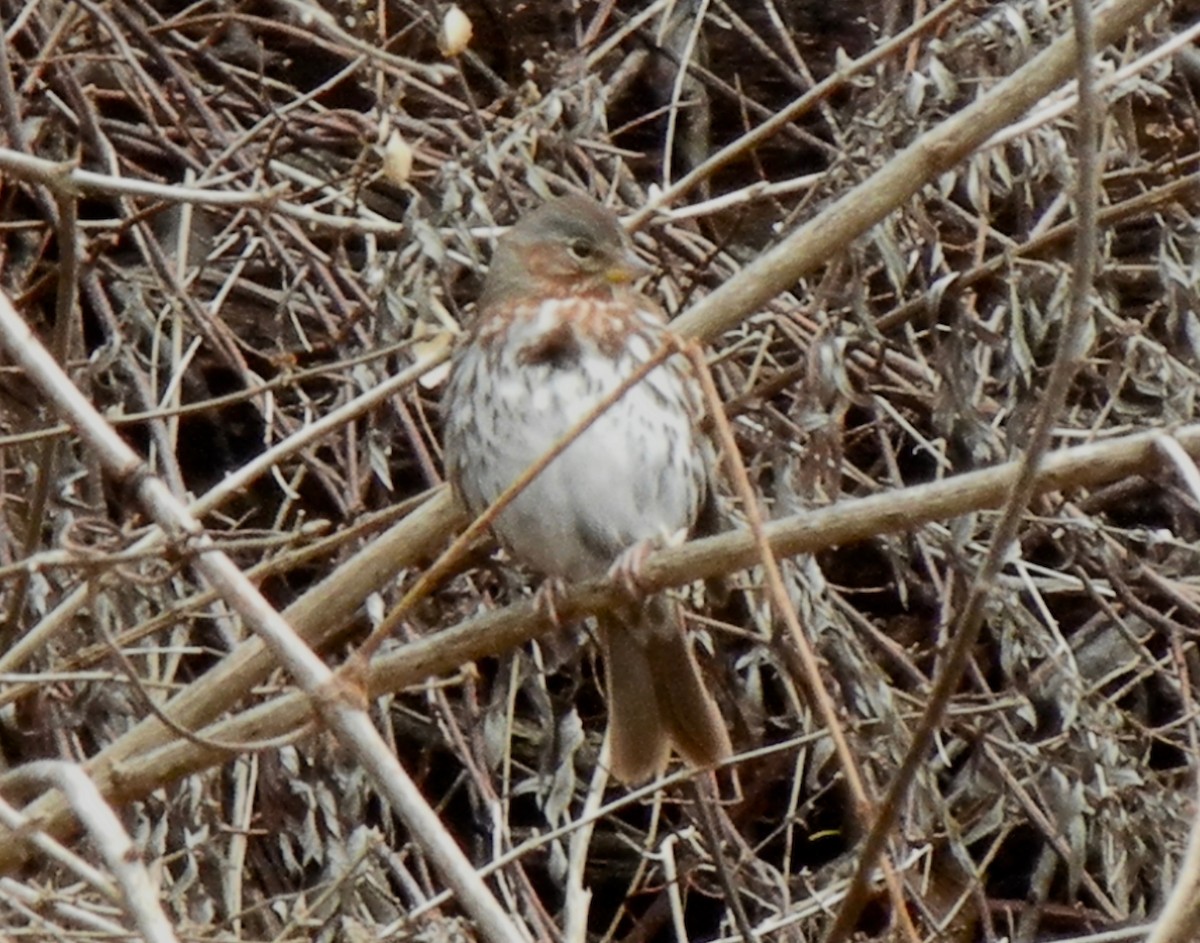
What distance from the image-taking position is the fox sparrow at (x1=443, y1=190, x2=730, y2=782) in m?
3.00

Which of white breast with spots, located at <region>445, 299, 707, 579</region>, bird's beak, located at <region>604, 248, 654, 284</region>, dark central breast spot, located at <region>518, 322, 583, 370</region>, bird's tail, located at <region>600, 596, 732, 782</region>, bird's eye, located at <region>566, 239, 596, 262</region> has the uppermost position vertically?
bird's eye, located at <region>566, 239, 596, 262</region>

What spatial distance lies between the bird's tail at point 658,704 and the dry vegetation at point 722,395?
71 mm

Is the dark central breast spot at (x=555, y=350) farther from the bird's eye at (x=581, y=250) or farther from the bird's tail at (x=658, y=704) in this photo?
the bird's tail at (x=658, y=704)

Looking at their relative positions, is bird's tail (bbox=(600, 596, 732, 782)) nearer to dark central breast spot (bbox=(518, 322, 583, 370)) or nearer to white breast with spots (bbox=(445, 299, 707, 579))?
white breast with spots (bbox=(445, 299, 707, 579))

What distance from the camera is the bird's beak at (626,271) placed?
3.12 metres

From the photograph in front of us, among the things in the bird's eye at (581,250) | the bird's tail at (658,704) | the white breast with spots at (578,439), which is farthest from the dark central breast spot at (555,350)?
the bird's tail at (658,704)

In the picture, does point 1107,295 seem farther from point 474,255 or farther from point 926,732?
point 926,732

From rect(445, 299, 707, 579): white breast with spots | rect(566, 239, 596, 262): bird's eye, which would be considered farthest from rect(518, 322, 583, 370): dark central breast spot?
rect(566, 239, 596, 262): bird's eye

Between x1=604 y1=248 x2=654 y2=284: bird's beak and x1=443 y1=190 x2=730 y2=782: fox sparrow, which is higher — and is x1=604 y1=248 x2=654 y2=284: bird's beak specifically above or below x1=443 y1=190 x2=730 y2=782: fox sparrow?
above

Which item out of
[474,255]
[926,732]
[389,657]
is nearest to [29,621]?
[474,255]

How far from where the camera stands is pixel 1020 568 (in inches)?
130

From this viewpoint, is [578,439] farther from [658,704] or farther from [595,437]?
[658,704]

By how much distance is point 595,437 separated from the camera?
10.1 feet

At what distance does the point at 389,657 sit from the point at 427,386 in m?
1.33
